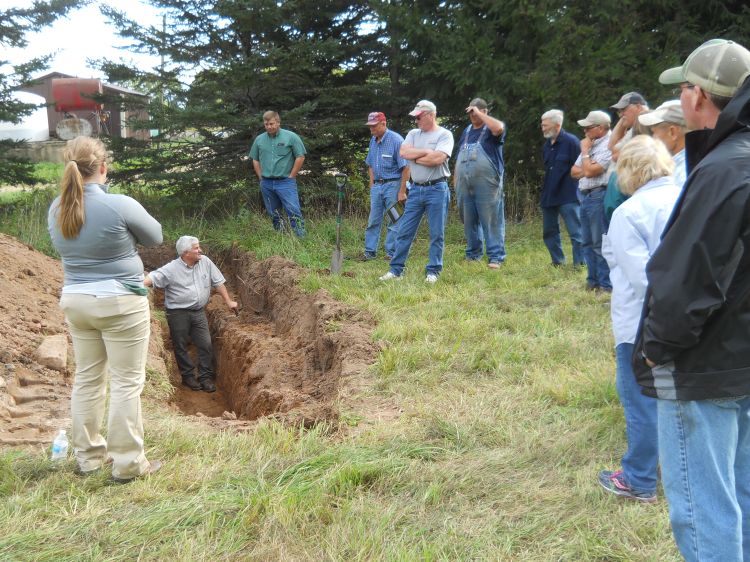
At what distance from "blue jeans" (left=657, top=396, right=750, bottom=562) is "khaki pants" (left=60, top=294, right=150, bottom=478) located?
9.21 ft

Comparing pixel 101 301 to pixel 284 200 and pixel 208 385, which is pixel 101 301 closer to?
pixel 208 385

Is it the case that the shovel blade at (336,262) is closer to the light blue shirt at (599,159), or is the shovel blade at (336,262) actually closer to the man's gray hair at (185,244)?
the man's gray hair at (185,244)

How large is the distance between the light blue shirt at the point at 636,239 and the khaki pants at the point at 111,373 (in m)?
2.57

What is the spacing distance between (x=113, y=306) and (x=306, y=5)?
986 centimetres

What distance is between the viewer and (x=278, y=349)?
25.2 feet

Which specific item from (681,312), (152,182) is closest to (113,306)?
(681,312)

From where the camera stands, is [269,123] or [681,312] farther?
[269,123]

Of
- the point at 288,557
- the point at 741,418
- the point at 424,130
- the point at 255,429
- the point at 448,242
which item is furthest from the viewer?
the point at 448,242

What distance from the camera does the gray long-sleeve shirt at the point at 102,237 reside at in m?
3.66

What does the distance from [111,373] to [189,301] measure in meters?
4.50

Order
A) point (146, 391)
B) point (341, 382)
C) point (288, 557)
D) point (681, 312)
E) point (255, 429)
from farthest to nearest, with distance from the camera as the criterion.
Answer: point (146, 391)
point (341, 382)
point (255, 429)
point (288, 557)
point (681, 312)

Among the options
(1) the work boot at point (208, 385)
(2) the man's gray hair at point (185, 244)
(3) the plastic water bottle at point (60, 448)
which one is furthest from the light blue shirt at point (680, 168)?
(1) the work boot at point (208, 385)

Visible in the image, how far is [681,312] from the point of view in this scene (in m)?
2.04

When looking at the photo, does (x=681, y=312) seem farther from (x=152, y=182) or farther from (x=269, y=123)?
(x=152, y=182)
